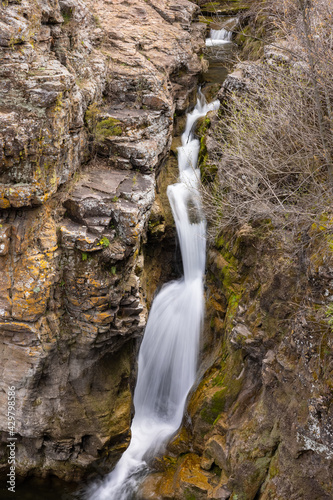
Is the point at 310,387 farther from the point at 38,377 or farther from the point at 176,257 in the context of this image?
the point at 176,257

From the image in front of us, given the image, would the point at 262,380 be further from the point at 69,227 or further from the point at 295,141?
the point at 69,227

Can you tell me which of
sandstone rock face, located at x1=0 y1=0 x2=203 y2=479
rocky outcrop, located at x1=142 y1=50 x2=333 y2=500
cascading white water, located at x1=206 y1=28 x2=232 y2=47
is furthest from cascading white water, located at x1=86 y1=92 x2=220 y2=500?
cascading white water, located at x1=206 y1=28 x2=232 y2=47

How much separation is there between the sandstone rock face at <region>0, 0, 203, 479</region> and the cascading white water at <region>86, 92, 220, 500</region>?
22.0 inches

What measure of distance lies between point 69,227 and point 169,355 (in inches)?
174

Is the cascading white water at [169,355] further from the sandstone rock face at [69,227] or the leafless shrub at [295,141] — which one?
the leafless shrub at [295,141]

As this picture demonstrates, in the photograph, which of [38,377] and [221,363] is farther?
[221,363]

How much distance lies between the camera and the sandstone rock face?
719cm

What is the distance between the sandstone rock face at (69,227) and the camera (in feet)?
23.6

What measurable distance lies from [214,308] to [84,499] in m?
4.95

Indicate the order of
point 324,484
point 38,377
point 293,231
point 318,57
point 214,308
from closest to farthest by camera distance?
1. point 324,484
2. point 318,57
3. point 293,231
4. point 38,377
5. point 214,308

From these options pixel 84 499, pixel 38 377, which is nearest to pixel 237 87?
pixel 38 377

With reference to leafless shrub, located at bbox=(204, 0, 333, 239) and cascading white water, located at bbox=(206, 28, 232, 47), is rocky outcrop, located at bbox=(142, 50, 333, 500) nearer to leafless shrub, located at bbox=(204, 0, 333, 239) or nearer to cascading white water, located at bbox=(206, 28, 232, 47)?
leafless shrub, located at bbox=(204, 0, 333, 239)

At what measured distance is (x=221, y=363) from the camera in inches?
362

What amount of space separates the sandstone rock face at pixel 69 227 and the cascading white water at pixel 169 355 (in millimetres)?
559
